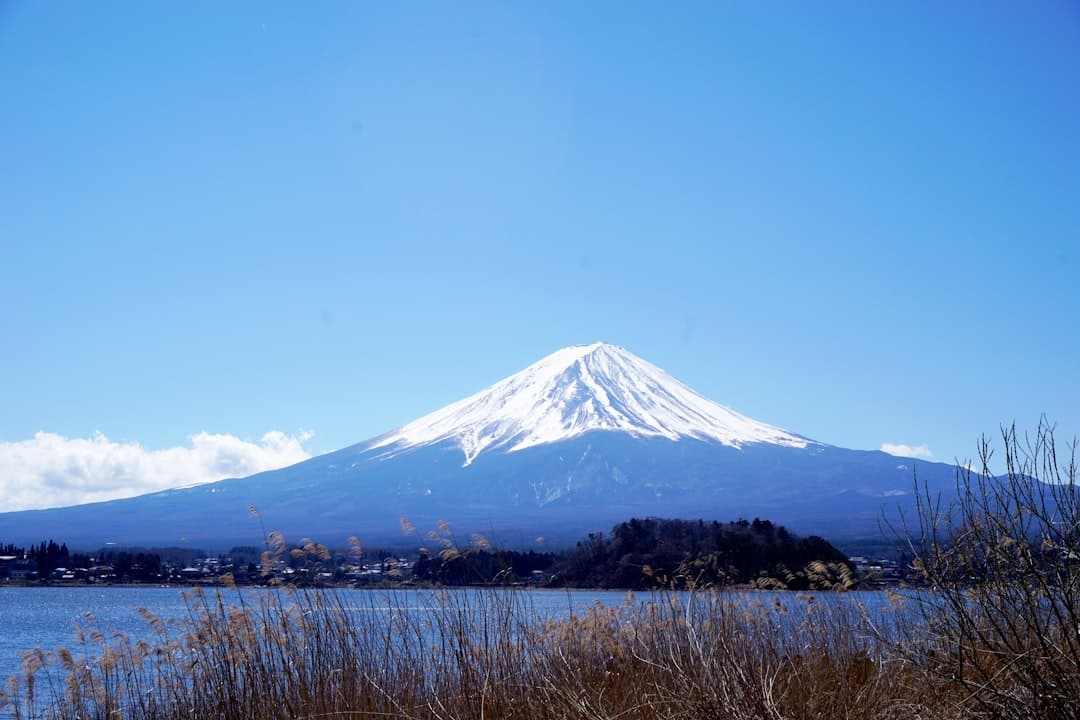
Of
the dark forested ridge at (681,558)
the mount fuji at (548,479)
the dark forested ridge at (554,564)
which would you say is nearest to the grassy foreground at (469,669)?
the dark forested ridge at (554,564)

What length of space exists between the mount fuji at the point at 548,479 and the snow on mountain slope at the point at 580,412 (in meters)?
0.28

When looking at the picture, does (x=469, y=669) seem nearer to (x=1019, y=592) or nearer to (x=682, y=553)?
(x=1019, y=592)

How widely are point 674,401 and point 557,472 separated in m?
34.0

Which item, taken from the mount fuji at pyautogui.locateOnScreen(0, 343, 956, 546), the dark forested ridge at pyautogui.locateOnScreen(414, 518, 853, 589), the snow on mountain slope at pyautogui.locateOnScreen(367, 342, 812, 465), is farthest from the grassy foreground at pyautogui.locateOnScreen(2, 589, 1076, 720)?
the snow on mountain slope at pyautogui.locateOnScreen(367, 342, 812, 465)

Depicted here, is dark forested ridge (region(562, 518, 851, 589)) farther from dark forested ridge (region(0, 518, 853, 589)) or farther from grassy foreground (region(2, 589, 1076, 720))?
grassy foreground (region(2, 589, 1076, 720))

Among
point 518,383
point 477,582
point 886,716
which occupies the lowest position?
point 886,716

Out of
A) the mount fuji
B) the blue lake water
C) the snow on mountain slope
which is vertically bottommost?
the blue lake water

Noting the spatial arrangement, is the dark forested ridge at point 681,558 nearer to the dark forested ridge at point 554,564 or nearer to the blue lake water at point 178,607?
the dark forested ridge at point 554,564

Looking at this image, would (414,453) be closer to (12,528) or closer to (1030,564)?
(12,528)

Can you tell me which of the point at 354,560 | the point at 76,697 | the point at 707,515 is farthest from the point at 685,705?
the point at 707,515

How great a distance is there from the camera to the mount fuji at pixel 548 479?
3388 inches

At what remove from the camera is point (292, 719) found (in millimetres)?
5691

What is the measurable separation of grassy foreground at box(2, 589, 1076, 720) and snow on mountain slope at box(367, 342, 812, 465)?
340ft

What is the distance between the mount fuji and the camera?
8606 centimetres
